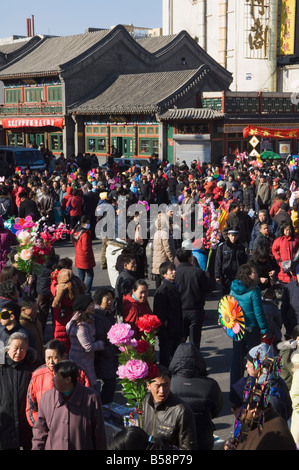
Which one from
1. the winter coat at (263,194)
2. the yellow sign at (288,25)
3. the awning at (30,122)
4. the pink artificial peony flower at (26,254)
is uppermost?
the yellow sign at (288,25)

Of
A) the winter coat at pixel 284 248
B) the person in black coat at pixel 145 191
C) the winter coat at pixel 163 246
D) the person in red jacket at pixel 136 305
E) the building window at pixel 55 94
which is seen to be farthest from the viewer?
the building window at pixel 55 94

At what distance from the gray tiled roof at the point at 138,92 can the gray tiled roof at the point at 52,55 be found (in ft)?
9.32

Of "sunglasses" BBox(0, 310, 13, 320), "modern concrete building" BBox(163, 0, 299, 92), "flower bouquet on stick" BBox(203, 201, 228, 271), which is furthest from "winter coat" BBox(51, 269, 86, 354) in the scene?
"modern concrete building" BBox(163, 0, 299, 92)

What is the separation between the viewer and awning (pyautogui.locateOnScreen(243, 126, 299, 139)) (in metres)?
34.5

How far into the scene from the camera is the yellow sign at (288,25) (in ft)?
146

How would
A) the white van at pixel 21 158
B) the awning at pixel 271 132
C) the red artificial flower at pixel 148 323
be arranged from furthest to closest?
the awning at pixel 271 132 < the white van at pixel 21 158 < the red artificial flower at pixel 148 323

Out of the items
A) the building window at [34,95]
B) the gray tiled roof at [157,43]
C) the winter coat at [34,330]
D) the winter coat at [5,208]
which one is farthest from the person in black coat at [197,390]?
the gray tiled roof at [157,43]

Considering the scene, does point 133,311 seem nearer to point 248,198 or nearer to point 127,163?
point 248,198

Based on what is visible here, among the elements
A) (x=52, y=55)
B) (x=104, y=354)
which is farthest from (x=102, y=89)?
(x=104, y=354)

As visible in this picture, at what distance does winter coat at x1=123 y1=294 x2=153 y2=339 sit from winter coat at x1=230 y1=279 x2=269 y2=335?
3.94 feet

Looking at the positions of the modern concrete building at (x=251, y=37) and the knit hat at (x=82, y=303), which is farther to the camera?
the modern concrete building at (x=251, y=37)

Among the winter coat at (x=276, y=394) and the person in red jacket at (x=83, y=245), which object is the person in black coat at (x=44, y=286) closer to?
the person in red jacket at (x=83, y=245)

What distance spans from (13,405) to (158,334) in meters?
2.91

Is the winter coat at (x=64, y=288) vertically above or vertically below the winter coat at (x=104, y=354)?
above
